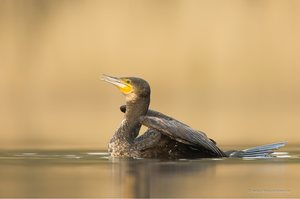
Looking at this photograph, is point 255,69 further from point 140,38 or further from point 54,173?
point 54,173

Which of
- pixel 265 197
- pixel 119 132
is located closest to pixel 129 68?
pixel 119 132

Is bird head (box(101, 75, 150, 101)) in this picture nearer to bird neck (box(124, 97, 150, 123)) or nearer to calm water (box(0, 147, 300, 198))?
bird neck (box(124, 97, 150, 123))

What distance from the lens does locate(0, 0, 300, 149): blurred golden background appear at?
65688 millimetres

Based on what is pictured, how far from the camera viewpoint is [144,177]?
15.5 meters

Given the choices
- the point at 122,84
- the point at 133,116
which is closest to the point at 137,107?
the point at 133,116

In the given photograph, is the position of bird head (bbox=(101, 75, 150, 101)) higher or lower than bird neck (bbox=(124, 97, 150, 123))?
higher

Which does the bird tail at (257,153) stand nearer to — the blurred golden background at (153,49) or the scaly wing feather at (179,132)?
the scaly wing feather at (179,132)

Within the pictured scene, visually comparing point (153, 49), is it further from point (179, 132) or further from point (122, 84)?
point (179, 132)

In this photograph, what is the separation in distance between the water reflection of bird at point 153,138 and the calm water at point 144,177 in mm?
246

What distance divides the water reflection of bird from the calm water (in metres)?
0.25

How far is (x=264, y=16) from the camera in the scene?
91.1m

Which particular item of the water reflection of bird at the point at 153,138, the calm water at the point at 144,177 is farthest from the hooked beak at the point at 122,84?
the calm water at the point at 144,177

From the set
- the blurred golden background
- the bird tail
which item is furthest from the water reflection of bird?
the blurred golden background

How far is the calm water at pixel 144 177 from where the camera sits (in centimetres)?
1403
